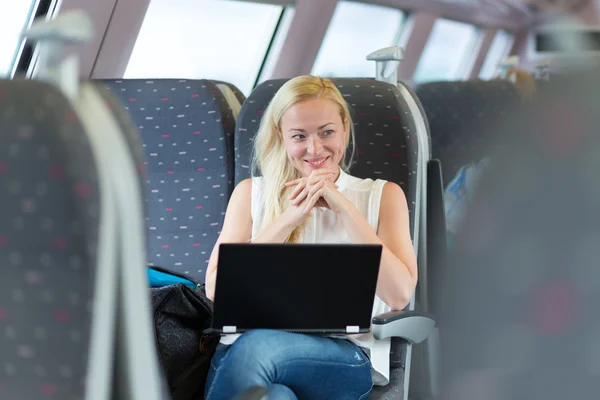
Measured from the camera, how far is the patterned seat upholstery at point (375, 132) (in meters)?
2.37

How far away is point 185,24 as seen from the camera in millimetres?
5883

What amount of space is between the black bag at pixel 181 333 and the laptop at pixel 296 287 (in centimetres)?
14

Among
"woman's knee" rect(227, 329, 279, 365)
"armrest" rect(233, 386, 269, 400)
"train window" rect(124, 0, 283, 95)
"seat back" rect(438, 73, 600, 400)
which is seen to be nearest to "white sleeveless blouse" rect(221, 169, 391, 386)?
"woman's knee" rect(227, 329, 279, 365)

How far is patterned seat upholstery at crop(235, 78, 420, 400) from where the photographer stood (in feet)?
7.79

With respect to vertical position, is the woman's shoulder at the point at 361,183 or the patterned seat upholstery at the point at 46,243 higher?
the woman's shoulder at the point at 361,183

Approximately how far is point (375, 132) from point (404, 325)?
2.07ft

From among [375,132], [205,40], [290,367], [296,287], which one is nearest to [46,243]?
[296,287]

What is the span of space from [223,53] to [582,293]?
6336 millimetres

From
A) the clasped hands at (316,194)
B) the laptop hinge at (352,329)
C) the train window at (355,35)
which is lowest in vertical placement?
the laptop hinge at (352,329)

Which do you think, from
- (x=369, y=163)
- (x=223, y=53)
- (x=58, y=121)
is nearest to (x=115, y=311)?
(x=58, y=121)

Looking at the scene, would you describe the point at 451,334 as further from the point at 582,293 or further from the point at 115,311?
the point at 115,311

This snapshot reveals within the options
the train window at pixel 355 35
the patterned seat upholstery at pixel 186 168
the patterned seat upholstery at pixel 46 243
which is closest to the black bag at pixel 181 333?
the patterned seat upholstery at pixel 186 168

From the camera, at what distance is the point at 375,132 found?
2428mm

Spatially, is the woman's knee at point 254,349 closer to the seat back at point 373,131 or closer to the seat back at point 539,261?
the seat back at point 373,131
